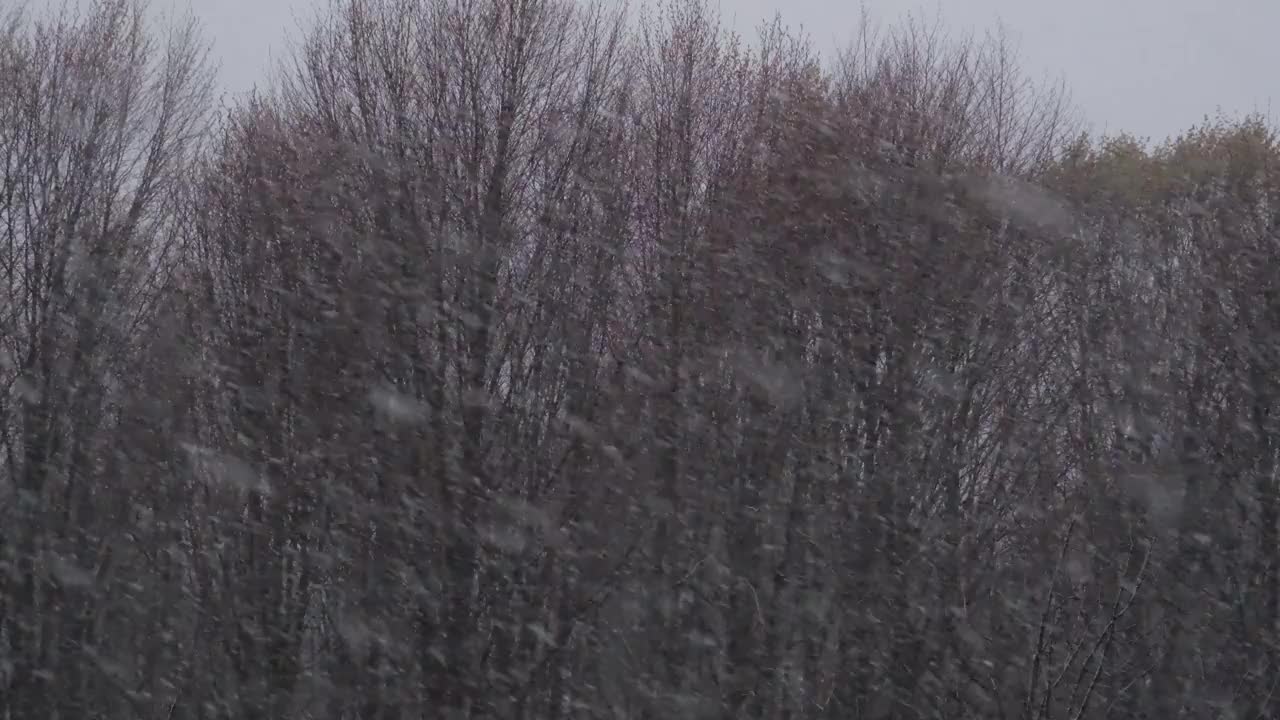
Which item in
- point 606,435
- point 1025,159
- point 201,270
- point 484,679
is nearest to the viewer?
point 484,679

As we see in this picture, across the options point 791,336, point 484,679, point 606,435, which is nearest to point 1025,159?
point 791,336

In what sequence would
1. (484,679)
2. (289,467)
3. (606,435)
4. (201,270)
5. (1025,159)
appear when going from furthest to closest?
(1025,159) < (201,270) < (289,467) < (606,435) < (484,679)

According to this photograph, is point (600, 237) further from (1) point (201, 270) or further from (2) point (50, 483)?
(2) point (50, 483)

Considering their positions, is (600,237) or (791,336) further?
(791,336)

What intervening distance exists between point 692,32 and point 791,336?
3.74 meters

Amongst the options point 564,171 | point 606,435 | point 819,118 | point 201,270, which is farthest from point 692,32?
point 201,270

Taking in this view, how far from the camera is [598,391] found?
37.4 feet

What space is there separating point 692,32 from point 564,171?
320cm

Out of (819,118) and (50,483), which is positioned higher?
(819,118)

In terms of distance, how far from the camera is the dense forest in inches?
432

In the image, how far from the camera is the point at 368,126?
11.2 m

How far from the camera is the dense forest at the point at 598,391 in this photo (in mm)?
10969

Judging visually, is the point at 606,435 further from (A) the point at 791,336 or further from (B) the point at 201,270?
(B) the point at 201,270

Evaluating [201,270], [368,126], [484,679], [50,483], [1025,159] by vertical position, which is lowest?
[484,679]
